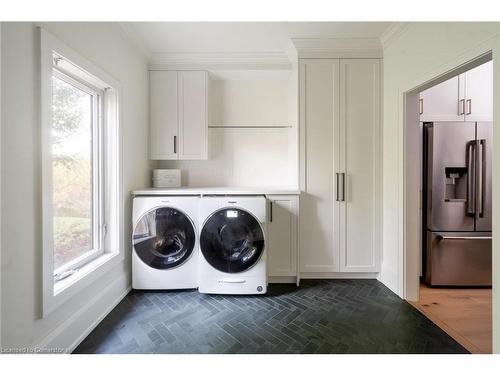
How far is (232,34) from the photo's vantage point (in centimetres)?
240

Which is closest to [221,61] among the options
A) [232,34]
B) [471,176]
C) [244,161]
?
[232,34]

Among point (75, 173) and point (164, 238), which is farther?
point (164, 238)

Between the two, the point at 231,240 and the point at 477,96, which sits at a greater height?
the point at 477,96

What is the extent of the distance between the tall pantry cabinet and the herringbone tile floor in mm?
388

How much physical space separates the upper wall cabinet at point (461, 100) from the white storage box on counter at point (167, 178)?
9.40 feet

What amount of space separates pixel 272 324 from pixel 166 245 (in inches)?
49.2

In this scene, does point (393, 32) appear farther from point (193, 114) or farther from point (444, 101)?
point (193, 114)

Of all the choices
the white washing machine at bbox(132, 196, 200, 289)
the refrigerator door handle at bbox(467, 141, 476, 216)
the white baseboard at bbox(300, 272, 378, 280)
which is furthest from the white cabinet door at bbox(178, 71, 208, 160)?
the refrigerator door handle at bbox(467, 141, 476, 216)

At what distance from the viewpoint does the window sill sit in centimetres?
156

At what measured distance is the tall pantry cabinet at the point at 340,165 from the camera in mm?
2572

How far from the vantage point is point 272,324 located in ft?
6.23

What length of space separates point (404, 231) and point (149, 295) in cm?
255
